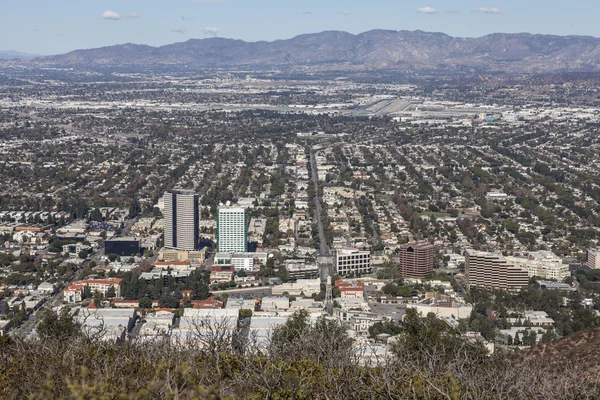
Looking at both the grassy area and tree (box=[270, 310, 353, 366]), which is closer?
tree (box=[270, 310, 353, 366])

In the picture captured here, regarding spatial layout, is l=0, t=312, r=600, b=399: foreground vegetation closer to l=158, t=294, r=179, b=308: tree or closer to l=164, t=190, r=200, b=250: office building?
l=158, t=294, r=179, b=308: tree

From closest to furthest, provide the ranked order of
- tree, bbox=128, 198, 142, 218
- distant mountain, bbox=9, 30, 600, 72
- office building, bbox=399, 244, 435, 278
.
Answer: office building, bbox=399, 244, 435, 278 < tree, bbox=128, 198, 142, 218 < distant mountain, bbox=9, 30, 600, 72

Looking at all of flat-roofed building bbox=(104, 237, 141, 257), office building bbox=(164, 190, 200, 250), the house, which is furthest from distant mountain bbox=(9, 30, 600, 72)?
the house

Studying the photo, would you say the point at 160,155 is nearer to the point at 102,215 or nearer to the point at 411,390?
the point at 102,215

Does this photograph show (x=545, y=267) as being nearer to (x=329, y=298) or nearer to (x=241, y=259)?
(x=329, y=298)

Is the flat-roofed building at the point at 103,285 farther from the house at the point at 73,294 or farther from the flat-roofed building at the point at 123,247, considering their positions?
the flat-roofed building at the point at 123,247

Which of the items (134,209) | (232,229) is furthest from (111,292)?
(134,209)

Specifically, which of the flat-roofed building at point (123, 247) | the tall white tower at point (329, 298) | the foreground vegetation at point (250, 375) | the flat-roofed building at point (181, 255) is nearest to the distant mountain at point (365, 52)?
the flat-roofed building at point (123, 247)
